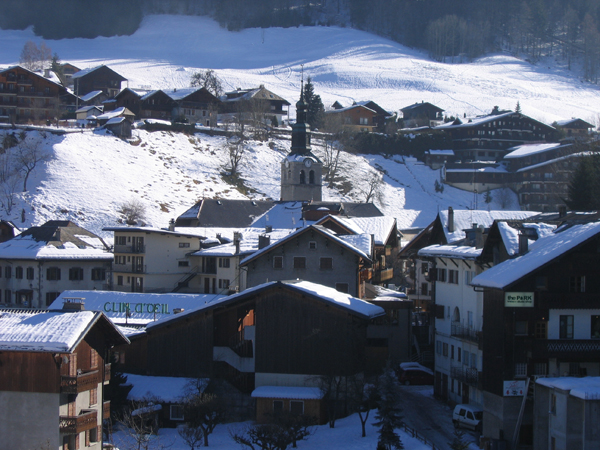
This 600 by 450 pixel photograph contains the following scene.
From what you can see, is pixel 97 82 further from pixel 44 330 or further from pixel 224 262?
pixel 44 330

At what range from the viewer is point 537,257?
1223 inches

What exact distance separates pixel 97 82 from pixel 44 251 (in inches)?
3258

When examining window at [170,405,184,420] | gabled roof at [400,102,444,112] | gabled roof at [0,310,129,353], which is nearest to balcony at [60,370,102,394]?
gabled roof at [0,310,129,353]

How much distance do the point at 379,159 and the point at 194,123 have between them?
27579mm

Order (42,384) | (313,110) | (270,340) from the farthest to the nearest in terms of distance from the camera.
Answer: (313,110) → (270,340) → (42,384)

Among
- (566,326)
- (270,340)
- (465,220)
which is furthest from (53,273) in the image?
(566,326)

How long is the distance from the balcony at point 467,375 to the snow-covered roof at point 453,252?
5.08 metres

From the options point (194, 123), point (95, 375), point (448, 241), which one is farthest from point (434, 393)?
point (194, 123)

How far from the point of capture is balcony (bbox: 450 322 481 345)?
35.4m

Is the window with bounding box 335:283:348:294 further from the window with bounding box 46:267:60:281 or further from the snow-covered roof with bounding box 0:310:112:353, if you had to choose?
the window with bounding box 46:267:60:281

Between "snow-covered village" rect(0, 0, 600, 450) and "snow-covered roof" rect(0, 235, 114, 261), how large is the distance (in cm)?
16

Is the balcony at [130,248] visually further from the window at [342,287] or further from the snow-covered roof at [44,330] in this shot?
the snow-covered roof at [44,330]

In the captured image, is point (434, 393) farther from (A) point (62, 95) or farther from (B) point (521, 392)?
(A) point (62, 95)

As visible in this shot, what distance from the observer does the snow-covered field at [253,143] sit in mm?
86188
